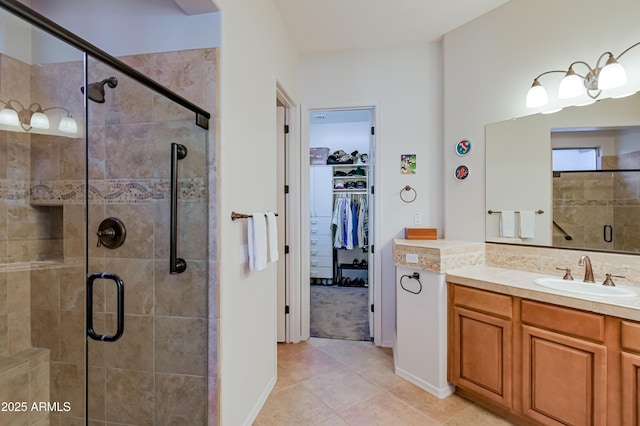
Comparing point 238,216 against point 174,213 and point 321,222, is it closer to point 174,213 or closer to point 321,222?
point 174,213

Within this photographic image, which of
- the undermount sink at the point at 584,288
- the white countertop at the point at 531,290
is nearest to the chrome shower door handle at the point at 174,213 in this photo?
the white countertop at the point at 531,290

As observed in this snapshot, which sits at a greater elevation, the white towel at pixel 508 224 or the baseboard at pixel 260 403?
the white towel at pixel 508 224

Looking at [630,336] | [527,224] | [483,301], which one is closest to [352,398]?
[483,301]

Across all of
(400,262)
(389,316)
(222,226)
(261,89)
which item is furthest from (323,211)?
(222,226)

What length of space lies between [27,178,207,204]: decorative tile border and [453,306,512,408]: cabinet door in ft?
6.27

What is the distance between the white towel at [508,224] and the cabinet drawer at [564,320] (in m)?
0.77

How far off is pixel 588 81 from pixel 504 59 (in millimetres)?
636

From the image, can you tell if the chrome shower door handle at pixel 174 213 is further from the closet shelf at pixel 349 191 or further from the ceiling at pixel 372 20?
the closet shelf at pixel 349 191

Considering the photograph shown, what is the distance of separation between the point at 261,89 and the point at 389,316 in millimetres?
2398

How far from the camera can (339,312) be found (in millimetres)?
3947

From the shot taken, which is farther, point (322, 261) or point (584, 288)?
point (322, 261)

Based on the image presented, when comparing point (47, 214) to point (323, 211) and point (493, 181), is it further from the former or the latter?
point (323, 211)

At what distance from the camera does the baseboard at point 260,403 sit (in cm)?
187

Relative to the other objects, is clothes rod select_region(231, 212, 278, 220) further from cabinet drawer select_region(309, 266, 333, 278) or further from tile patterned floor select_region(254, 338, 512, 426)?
cabinet drawer select_region(309, 266, 333, 278)
